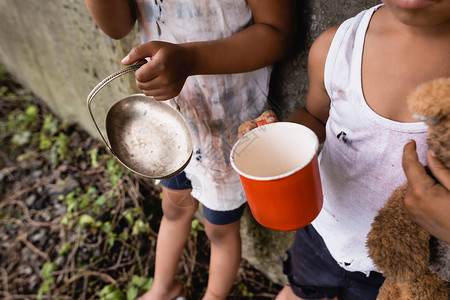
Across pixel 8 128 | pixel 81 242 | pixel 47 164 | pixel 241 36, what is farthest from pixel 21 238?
pixel 241 36

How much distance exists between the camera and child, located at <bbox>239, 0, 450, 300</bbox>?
0.63 metres

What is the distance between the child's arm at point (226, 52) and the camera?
83 cm

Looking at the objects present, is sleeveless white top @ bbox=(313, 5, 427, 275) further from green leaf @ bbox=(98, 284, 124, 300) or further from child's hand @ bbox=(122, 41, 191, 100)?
green leaf @ bbox=(98, 284, 124, 300)

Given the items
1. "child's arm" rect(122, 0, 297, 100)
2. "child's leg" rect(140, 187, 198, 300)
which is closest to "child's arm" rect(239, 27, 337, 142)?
"child's arm" rect(122, 0, 297, 100)

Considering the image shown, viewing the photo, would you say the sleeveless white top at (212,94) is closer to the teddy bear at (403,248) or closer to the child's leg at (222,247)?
the child's leg at (222,247)

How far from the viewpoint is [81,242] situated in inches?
84.7

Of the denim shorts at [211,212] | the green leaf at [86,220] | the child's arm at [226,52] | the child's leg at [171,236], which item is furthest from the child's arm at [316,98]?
the green leaf at [86,220]

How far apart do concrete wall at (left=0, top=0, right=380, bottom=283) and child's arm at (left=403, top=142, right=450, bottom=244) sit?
47 centimetres

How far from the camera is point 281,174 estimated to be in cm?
74

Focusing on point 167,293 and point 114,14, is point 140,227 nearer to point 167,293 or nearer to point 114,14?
point 167,293

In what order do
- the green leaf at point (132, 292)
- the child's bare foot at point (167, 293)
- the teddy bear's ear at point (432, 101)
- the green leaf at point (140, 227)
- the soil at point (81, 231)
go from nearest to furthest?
1. the teddy bear's ear at point (432, 101)
2. the child's bare foot at point (167, 293)
3. the green leaf at point (132, 292)
4. the soil at point (81, 231)
5. the green leaf at point (140, 227)

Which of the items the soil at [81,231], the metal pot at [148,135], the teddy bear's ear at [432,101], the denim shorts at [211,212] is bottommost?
the soil at [81,231]

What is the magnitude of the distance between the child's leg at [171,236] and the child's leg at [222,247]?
12 cm

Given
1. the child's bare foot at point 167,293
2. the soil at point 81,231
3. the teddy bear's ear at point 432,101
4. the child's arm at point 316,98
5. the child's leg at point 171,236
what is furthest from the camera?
the soil at point 81,231
